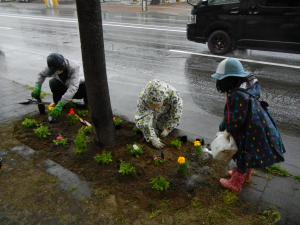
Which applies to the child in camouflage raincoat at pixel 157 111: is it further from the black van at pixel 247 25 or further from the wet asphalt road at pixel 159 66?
the black van at pixel 247 25

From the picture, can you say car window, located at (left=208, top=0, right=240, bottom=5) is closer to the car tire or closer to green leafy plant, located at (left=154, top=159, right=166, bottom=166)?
the car tire

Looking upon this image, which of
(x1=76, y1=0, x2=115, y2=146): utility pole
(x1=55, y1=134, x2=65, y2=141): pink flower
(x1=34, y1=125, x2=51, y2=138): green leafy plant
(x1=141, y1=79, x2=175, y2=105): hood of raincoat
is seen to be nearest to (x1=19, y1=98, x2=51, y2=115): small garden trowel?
(x1=34, y1=125, x2=51, y2=138): green leafy plant

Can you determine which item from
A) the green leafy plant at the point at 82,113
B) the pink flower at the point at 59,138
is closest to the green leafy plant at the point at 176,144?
the pink flower at the point at 59,138

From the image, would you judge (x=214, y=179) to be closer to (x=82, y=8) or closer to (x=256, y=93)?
(x=256, y=93)

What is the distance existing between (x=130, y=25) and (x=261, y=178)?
13610 millimetres

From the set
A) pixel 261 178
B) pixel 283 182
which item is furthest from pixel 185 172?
pixel 283 182

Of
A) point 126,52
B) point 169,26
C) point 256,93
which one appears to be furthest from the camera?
point 169,26

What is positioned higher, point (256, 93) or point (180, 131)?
point (256, 93)

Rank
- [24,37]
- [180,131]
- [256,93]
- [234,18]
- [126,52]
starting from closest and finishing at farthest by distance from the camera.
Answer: [256,93] < [180,131] < [234,18] < [126,52] < [24,37]

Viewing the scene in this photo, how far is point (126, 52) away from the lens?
33.2 ft

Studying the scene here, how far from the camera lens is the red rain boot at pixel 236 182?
123 inches

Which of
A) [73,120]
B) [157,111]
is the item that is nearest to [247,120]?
[157,111]

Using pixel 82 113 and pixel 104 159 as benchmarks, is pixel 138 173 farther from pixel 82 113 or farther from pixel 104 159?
pixel 82 113

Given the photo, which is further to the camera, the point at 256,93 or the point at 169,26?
the point at 169,26
